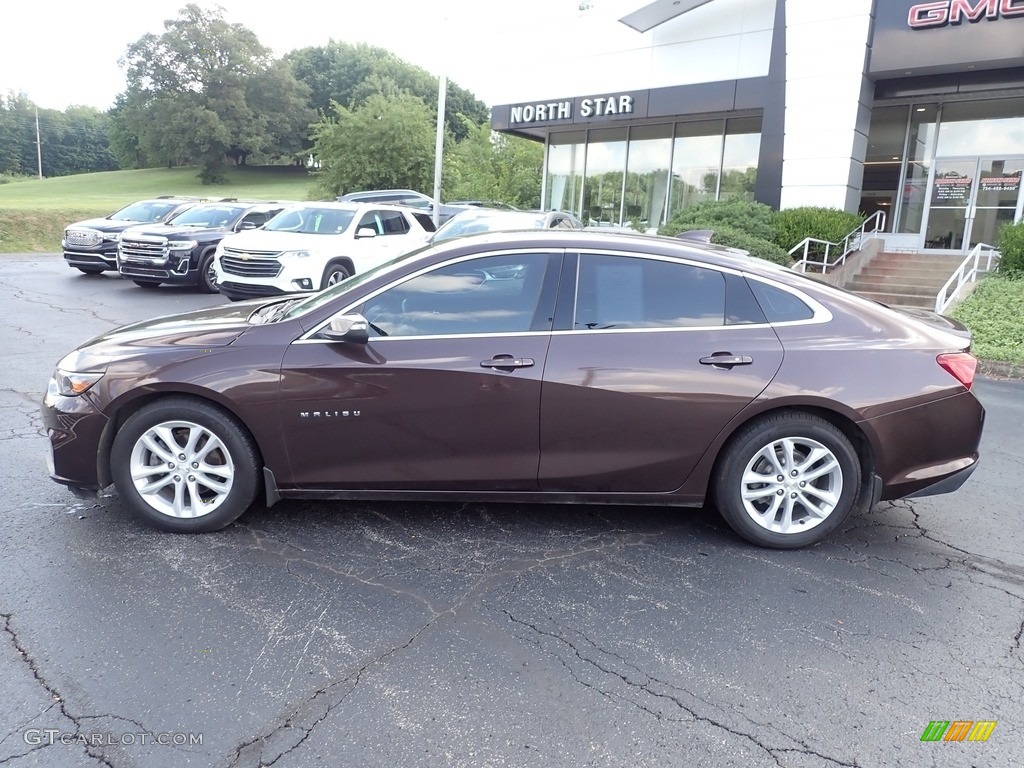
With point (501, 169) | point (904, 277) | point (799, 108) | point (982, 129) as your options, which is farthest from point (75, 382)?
point (501, 169)

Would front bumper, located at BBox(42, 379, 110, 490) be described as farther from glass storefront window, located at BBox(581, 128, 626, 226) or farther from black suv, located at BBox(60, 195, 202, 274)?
glass storefront window, located at BBox(581, 128, 626, 226)

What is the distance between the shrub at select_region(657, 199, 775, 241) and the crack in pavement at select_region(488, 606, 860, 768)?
12540mm

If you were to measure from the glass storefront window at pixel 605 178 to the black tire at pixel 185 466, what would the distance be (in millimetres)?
20168

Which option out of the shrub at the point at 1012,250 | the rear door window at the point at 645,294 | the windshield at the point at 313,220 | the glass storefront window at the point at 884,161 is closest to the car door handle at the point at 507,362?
the rear door window at the point at 645,294

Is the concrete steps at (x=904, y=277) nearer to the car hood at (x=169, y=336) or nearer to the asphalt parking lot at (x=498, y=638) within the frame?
the asphalt parking lot at (x=498, y=638)

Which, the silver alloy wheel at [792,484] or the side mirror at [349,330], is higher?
the side mirror at [349,330]

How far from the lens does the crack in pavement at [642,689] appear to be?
96.7 inches

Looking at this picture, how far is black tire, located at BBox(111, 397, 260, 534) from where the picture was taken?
3754 millimetres

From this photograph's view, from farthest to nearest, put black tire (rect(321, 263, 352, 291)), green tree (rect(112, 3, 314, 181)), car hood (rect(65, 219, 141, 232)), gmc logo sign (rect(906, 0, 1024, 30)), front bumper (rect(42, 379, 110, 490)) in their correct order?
green tree (rect(112, 3, 314, 181)) < car hood (rect(65, 219, 141, 232)) < gmc logo sign (rect(906, 0, 1024, 30)) < black tire (rect(321, 263, 352, 291)) < front bumper (rect(42, 379, 110, 490))

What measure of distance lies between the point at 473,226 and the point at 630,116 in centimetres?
989

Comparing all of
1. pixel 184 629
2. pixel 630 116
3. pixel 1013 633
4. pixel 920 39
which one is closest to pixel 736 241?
pixel 920 39

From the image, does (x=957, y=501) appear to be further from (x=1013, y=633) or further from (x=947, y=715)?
(x=947, y=715)

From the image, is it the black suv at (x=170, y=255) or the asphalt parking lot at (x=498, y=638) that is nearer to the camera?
the asphalt parking lot at (x=498, y=638)

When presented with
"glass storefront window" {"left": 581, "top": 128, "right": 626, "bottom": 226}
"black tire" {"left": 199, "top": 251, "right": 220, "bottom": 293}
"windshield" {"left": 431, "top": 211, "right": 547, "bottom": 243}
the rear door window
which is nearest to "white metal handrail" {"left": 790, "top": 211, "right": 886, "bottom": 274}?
"windshield" {"left": 431, "top": 211, "right": 547, "bottom": 243}
